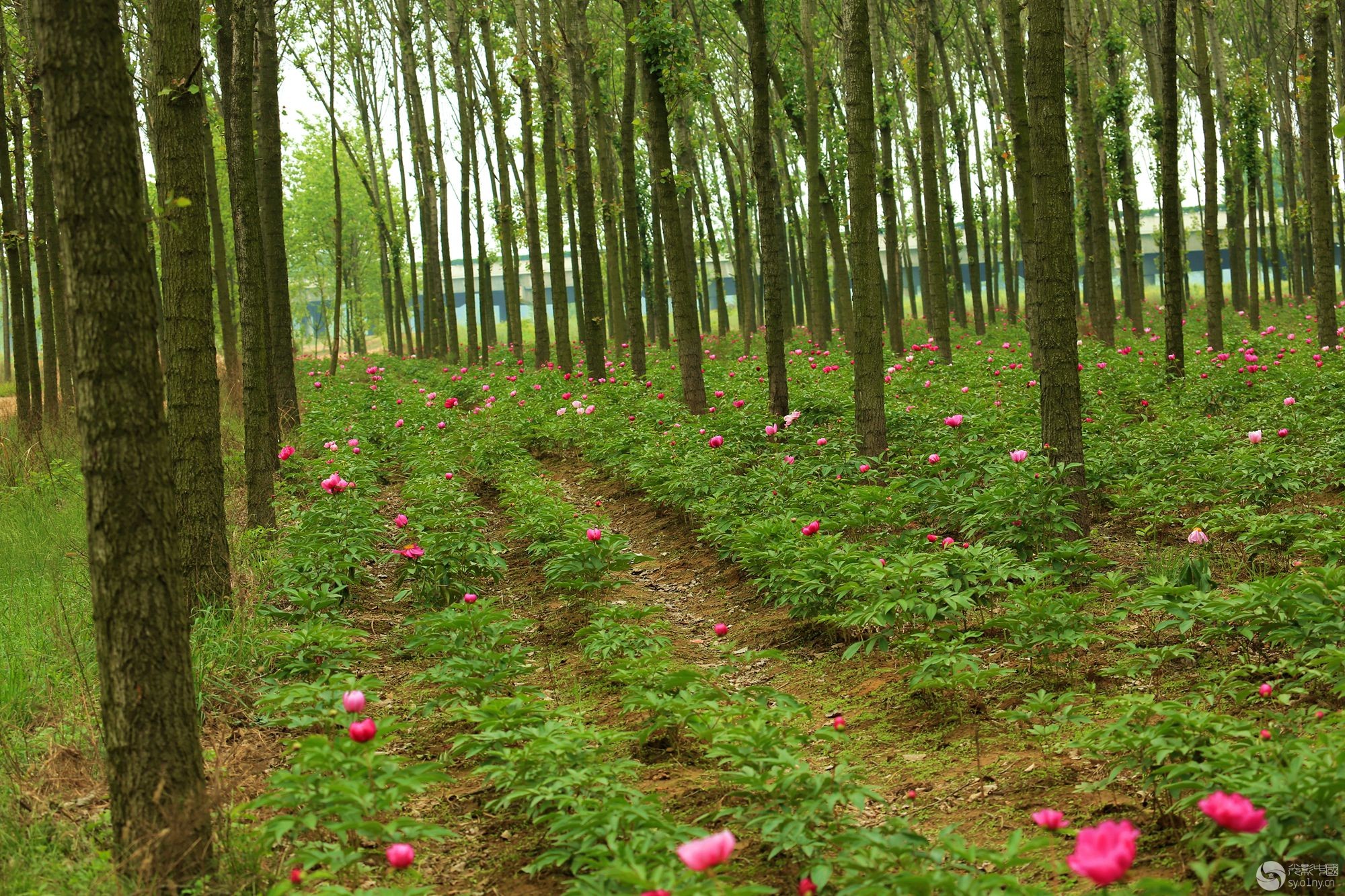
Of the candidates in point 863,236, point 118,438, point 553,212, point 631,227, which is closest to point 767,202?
point 863,236

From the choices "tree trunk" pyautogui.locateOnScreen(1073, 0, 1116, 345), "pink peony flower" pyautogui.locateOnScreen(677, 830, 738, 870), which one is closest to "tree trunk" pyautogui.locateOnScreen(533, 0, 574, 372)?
"tree trunk" pyautogui.locateOnScreen(1073, 0, 1116, 345)

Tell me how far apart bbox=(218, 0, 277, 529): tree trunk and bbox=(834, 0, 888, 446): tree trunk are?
202 inches

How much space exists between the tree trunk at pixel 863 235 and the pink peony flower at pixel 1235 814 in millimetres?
6476

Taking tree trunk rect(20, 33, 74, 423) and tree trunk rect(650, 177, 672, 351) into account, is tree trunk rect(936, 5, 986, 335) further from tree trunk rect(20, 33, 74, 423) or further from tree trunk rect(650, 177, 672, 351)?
tree trunk rect(20, 33, 74, 423)

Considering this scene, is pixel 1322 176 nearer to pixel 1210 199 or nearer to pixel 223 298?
pixel 1210 199

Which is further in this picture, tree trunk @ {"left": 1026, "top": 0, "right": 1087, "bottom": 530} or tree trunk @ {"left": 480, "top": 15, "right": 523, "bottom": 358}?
tree trunk @ {"left": 480, "top": 15, "right": 523, "bottom": 358}

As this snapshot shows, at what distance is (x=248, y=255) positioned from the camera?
821cm

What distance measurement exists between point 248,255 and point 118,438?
18.7 ft

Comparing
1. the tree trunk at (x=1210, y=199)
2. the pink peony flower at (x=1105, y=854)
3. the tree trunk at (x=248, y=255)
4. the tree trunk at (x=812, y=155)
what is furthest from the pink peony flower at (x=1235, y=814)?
the tree trunk at (x=812, y=155)

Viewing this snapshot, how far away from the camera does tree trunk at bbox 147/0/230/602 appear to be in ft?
18.7

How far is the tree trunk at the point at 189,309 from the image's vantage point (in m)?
5.71

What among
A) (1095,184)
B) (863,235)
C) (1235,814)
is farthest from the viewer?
(1095,184)

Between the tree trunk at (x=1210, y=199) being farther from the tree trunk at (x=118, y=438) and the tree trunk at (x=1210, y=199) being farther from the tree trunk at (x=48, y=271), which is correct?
the tree trunk at (x=48, y=271)

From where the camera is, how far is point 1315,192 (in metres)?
12.6
